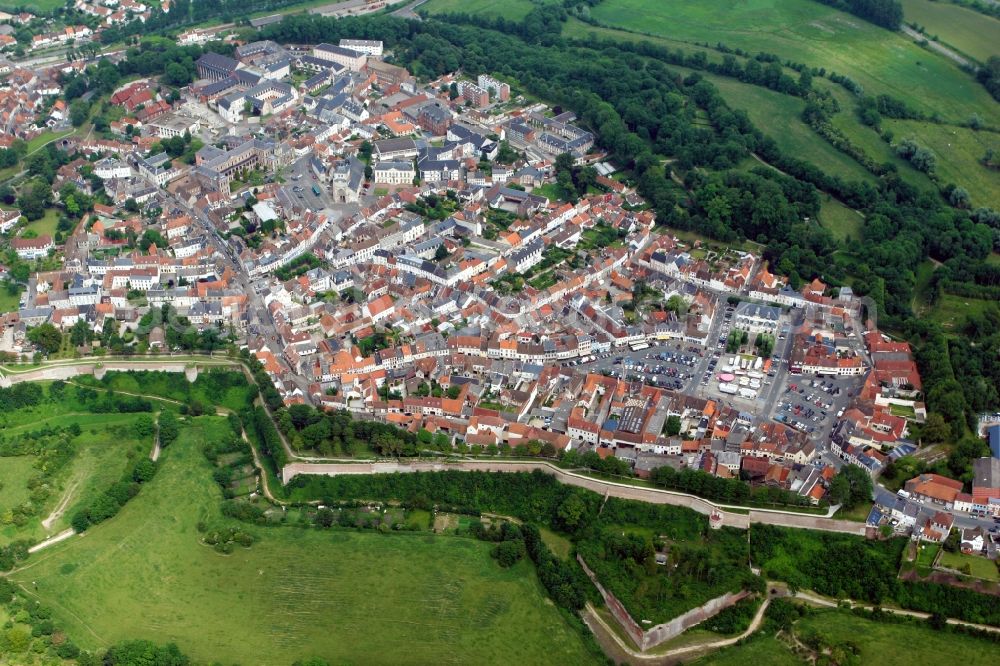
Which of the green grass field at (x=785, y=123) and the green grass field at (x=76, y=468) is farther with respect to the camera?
the green grass field at (x=785, y=123)

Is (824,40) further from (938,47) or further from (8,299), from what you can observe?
(8,299)

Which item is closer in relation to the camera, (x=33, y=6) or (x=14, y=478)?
(x=14, y=478)

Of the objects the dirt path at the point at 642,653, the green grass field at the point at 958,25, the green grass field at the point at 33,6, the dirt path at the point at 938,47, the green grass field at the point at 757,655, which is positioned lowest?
the green grass field at the point at 33,6

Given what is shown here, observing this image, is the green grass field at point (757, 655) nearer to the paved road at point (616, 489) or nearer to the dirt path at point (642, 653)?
the dirt path at point (642, 653)

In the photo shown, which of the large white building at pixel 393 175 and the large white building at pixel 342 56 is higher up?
the large white building at pixel 342 56

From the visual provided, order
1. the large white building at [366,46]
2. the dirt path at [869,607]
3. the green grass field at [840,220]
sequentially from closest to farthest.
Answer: the dirt path at [869,607] < the green grass field at [840,220] < the large white building at [366,46]

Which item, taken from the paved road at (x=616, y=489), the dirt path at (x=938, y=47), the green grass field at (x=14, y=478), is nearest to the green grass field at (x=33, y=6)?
the green grass field at (x=14, y=478)

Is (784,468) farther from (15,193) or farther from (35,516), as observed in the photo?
(15,193)

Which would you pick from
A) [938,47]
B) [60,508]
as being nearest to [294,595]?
[60,508]
